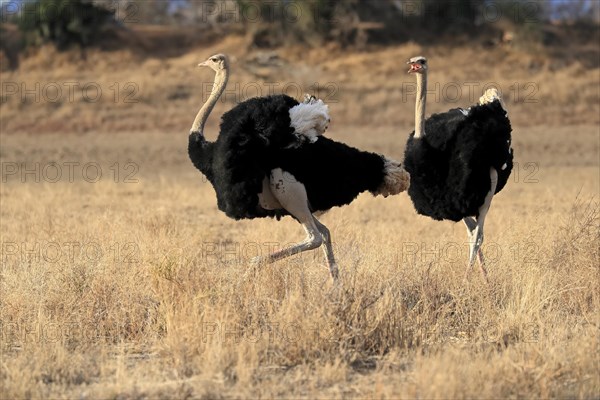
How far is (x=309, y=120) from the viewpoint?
20.0 feet

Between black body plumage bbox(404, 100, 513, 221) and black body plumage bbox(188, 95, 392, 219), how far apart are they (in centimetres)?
79

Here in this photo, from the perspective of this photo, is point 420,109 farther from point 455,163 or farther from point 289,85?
point 289,85

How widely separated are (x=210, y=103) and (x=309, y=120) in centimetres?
75

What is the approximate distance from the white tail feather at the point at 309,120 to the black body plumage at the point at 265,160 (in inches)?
1.7

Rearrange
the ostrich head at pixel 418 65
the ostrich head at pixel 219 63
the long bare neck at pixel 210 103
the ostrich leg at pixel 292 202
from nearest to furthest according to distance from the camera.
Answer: the ostrich leg at pixel 292 202 < the long bare neck at pixel 210 103 < the ostrich head at pixel 219 63 < the ostrich head at pixel 418 65

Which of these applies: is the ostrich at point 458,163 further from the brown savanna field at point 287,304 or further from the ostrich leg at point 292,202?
the ostrich leg at point 292,202

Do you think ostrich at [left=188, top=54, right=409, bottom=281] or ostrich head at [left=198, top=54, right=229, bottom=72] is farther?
ostrich head at [left=198, top=54, right=229, bottom=72]

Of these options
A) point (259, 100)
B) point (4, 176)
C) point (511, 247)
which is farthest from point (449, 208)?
point (4, 176)

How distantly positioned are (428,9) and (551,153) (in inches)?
564

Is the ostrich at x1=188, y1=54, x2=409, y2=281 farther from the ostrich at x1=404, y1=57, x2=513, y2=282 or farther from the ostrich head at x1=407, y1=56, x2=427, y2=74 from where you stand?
the ostrich head at x1=407, y1=56, x2=427, y2=74

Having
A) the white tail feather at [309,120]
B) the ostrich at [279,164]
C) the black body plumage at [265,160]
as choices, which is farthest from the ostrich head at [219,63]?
the white tail feather at [309,120]

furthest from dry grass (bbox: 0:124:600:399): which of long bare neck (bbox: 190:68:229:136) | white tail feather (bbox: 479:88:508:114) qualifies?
white tail feather (bbox: 479:88:508:114)

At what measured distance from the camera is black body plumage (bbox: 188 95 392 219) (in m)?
5.91

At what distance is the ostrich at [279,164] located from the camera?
19.4 feet
